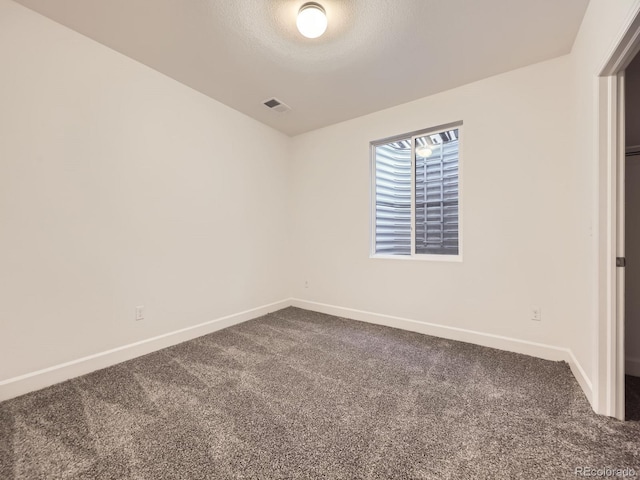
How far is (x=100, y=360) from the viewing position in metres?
2.17

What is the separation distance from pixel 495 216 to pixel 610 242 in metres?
1.06

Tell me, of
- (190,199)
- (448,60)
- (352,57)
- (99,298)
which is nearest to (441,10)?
(448,60)

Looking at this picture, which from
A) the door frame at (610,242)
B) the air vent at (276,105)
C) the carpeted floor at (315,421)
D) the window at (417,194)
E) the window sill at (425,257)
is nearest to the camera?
the carpeted floor at (315,421)

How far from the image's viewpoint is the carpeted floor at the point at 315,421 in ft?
4.07

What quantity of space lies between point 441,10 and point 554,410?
2727mm

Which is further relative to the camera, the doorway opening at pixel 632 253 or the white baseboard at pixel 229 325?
the doorway opening at pixel 632 253

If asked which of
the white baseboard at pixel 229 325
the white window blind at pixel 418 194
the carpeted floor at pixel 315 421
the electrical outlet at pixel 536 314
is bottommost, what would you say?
the carpeted floor at pixel 315 421

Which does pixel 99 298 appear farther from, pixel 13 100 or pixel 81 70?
pixel 81 70

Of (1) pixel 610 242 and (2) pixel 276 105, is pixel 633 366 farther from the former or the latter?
(2) pixel 276 105

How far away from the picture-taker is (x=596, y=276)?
1606 millimetres

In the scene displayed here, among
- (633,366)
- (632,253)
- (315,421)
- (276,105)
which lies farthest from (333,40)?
(633,366)

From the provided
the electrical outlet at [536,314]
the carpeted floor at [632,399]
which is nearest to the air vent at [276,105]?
the electrical outlet at [536,314]

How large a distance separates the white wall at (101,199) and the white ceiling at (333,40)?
0.29 metres

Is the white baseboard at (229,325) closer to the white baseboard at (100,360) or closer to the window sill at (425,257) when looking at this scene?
the white baseboard at (100,360)
